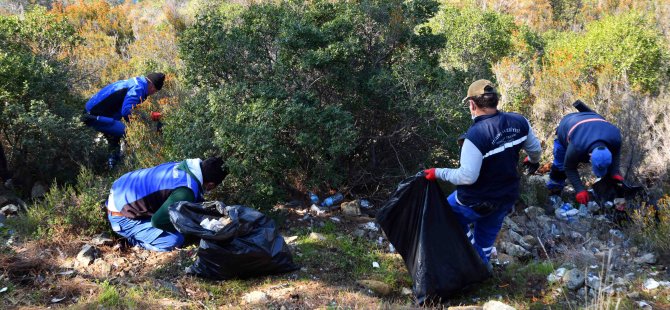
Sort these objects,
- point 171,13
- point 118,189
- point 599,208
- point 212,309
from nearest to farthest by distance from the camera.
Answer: point 212,309
point 118,189
point 599,208
point 171,13

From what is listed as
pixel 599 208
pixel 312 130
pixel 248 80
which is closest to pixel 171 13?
pixel 248 80

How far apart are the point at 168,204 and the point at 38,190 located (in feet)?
8.55

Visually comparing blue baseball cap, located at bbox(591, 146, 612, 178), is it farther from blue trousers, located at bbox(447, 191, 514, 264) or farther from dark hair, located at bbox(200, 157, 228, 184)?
dark hair, located at bbox(200, 157, 228, 184)

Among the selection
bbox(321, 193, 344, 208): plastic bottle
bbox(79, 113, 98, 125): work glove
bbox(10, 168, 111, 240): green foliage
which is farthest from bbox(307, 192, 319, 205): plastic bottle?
bbox(79, 113, 98, 125): work glove

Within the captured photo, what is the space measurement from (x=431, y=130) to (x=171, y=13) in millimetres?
11880

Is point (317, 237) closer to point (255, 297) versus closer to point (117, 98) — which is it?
point (255, 297)

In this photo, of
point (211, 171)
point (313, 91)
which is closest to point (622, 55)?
point (313, 91)

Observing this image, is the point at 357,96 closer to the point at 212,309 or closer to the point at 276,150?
the point at 276,150

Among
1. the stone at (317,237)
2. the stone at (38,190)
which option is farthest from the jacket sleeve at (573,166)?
the stone at (38,190)

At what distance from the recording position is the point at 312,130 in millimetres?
5004

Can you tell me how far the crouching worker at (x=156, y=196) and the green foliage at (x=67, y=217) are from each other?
0.28 metres

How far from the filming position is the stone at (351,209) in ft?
17.5

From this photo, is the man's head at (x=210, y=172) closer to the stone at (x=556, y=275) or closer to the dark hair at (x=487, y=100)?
the dark hair at (x=487, y=100)

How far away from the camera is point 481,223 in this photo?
13.2 feet
